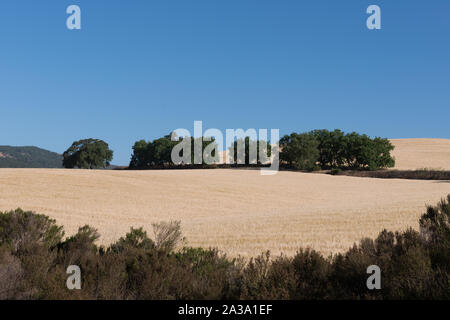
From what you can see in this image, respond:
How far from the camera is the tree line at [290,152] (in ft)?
284

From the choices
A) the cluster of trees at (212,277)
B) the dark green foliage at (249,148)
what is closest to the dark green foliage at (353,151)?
the dark green foliage at (249,148)

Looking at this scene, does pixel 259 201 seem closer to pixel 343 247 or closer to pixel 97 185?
pixel 97 185

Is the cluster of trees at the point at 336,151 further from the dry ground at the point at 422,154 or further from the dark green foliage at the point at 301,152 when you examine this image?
the dry ground at the point at 422,154

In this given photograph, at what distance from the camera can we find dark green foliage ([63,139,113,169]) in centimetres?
9181

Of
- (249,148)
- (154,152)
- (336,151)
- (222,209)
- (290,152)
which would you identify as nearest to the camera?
(222,209)

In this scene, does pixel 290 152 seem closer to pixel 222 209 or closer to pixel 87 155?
pixel 87 155

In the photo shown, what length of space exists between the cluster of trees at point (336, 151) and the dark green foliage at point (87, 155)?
4183 cm

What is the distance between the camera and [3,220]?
8.27 m

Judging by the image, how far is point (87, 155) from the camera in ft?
304

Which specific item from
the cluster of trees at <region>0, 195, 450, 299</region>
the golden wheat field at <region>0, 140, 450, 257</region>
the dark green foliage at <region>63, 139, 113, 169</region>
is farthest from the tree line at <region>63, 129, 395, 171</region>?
the cluster of trees at <region>0, 195, 450, 299</region>

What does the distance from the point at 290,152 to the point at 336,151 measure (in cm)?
1151

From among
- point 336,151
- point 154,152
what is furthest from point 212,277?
point 154,152

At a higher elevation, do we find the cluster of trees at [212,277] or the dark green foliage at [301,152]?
the dark green foliage at [301,152]

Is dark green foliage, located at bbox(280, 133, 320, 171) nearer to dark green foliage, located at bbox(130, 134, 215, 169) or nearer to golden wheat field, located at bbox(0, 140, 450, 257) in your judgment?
dark green foliage, located at bbox(130, 134, 215, 169)
